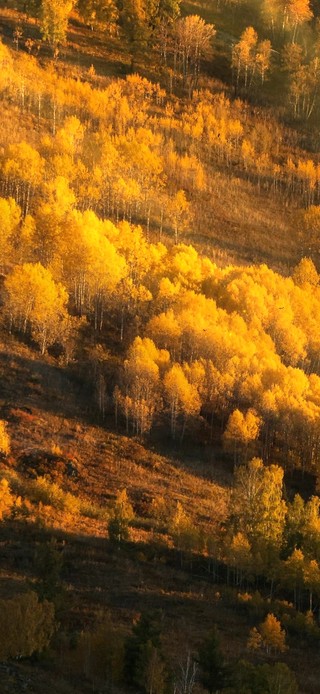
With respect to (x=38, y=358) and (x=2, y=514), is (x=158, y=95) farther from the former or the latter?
(x=2, y=514)

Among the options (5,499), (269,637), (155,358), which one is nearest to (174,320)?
(155,358)

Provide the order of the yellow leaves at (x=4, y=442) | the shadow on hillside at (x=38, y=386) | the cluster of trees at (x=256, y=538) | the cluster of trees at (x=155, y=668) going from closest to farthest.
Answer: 1. the cluster of trees at (x=155, y=668)
2. the cluster of trees at (x=256, y=538)
3. the yellow leaves at (x=4, y=442)
4. the shadow on hillside at (x=38, y=386)

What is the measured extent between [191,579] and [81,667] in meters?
22.0

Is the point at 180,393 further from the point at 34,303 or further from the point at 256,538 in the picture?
the point at 256,538

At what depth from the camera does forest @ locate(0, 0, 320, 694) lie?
149 feet

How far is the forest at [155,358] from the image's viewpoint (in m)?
45.3

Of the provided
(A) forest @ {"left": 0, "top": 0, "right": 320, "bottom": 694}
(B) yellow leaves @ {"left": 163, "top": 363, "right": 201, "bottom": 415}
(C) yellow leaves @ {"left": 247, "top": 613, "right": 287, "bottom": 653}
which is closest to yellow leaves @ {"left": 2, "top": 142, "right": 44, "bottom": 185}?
(A) forest @ {"left": 0, "top": 0, "right": 320, "bottom": 694}

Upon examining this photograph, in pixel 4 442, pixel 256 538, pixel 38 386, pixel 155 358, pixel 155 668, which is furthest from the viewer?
pixel 155 358

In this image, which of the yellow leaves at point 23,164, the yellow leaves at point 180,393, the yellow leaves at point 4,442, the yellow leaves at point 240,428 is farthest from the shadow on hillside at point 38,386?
the yellow leaves at point 23,164

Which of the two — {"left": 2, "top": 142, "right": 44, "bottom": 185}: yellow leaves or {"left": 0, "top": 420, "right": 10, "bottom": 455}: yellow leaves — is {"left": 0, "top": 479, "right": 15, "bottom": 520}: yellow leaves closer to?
{"left": 0, "top": 420, "right": 10, "bottom": 455}: yellow leaves

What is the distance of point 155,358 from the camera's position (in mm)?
82750

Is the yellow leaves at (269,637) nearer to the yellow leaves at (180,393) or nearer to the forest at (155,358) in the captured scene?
the forest at (155,358)

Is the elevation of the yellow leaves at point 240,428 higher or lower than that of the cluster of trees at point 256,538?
higher

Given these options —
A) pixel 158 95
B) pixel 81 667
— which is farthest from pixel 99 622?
pixel 158 95
